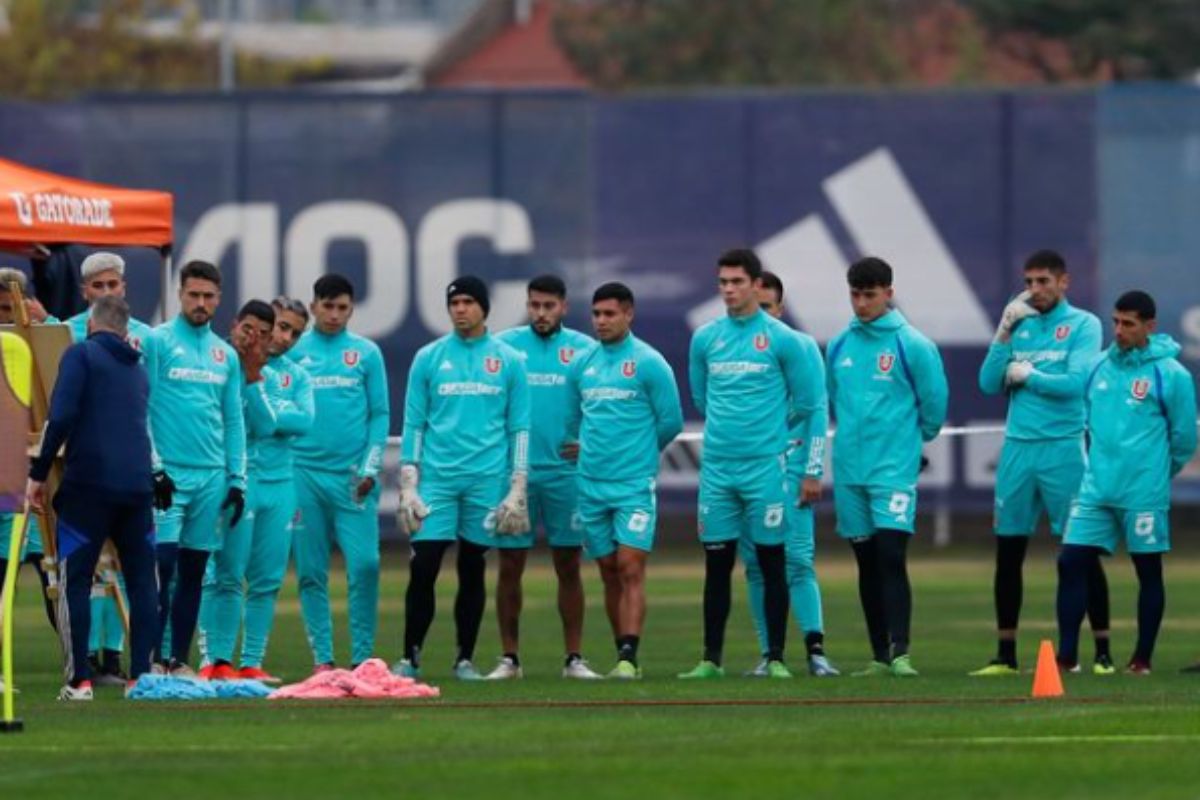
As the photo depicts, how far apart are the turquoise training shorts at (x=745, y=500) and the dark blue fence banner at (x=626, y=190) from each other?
16483mm

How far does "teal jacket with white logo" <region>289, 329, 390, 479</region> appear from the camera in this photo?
1927cm

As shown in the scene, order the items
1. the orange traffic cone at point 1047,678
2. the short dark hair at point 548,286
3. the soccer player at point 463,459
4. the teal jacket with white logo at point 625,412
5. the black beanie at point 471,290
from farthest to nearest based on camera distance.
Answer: the short dark hair at point 548,286 → the black beanie at point 471,290 → the teal jacket with white logo at point 625,412 → the soccer player at point 463,459 → the orange traffic cone at point 1047,678

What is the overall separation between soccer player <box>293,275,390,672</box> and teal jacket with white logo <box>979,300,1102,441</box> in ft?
11.8

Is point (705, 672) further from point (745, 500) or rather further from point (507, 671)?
point (507, 671)

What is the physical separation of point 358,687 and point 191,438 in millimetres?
2028

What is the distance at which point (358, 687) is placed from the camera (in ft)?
54.7

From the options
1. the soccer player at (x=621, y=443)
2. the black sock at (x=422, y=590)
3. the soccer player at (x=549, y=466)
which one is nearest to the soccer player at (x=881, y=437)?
the soccer player at (x=621, y=443)

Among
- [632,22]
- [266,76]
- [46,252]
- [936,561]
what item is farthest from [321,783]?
[266,76]

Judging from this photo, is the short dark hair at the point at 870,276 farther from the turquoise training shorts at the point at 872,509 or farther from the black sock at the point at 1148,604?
the black sock at the point at 1148,604

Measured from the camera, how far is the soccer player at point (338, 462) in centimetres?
1920

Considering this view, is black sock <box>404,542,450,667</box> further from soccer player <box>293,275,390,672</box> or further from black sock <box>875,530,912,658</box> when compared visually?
black sock <box>875,530,912,658</box>

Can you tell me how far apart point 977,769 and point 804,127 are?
23.2 metres

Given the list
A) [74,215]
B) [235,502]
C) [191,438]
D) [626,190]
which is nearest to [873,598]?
[235,502]

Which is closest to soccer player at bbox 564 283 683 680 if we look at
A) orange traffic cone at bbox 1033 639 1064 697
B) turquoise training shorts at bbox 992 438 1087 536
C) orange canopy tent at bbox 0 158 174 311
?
turquoise training shorts at bbox 992 438 1087 536
